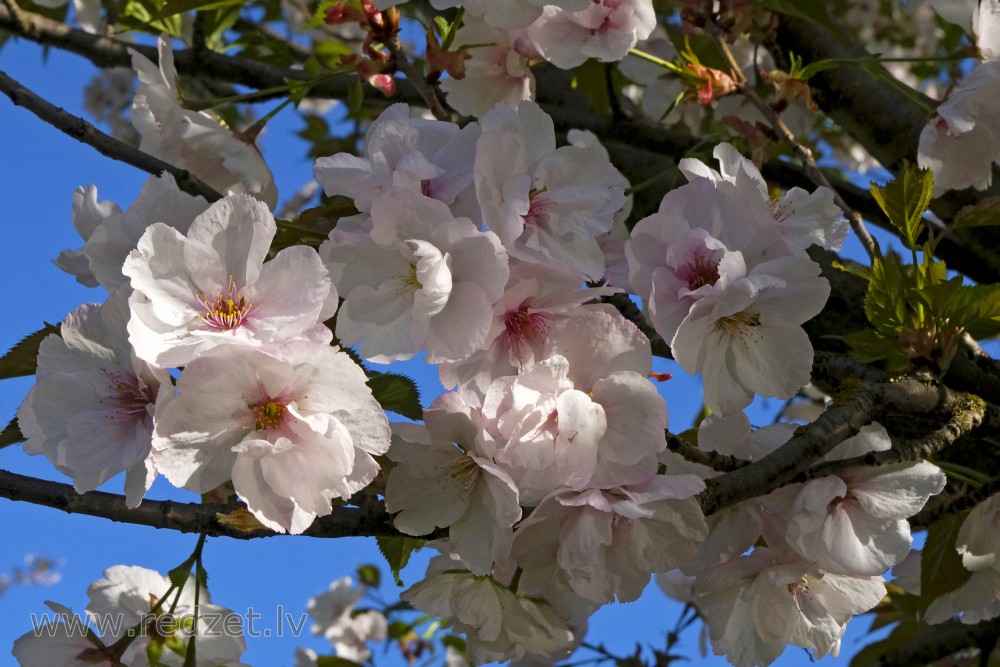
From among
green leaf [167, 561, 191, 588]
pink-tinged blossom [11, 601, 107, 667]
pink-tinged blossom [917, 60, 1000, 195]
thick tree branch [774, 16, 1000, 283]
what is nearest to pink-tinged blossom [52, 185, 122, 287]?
green leaf [167, 561, 191, 588]

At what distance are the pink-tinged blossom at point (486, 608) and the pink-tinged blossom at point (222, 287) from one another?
45 cm

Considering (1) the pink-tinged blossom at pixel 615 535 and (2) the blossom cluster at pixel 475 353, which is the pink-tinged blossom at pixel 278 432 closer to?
(2) the blossom cluster at pixel 475 353

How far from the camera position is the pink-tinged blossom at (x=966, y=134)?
4.77 ft

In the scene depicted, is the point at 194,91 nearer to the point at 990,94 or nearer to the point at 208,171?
the point at 208,171

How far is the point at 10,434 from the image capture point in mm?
1024

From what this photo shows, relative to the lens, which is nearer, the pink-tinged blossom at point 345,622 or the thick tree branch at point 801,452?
the thick tree branch at point 801,452

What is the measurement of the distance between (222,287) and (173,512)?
0.26 m

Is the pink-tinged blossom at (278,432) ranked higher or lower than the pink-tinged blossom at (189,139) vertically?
lower

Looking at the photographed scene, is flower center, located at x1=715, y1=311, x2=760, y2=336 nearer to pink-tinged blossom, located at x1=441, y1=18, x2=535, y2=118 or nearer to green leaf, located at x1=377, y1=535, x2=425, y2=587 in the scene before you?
green leaf, located at x1=377, y1=535, x2=425, y2=587

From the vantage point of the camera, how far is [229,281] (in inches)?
35.9

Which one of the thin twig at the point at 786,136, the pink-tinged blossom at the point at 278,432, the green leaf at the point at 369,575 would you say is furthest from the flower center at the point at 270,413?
the green leaf at the point at 369,575

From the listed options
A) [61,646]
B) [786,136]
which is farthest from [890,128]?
[61,646]

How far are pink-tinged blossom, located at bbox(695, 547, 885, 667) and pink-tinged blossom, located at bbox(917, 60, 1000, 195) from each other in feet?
2.35

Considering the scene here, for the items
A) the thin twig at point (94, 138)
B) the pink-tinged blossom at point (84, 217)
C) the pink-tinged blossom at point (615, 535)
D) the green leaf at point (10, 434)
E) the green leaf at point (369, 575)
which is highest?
the green leaf at point (369, 575)
